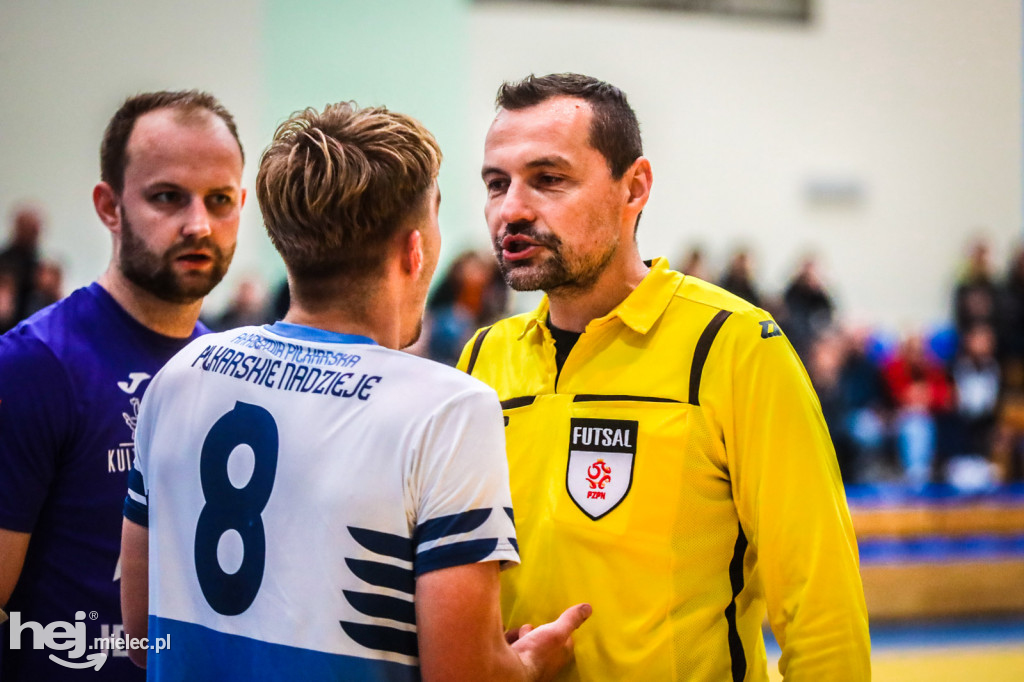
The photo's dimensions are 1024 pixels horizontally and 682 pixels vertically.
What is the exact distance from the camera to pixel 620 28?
11.5m

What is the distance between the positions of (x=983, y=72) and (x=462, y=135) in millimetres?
7348

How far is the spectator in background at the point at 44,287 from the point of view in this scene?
6.70 meters

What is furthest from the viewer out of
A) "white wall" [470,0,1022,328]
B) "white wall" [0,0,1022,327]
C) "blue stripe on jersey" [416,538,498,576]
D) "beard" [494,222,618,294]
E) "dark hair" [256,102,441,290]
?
"white wall" [470,0,1022,328]

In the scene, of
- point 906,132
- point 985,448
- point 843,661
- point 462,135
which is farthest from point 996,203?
point 843,661

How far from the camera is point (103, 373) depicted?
2143 millimetres

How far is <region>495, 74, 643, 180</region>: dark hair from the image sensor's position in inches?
81.4

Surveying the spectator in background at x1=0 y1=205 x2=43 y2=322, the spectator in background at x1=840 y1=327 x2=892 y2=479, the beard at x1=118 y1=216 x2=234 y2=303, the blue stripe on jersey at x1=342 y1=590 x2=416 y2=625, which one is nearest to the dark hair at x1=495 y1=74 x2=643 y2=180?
the beard at x1=118 y1=216 x2=234 y2=303

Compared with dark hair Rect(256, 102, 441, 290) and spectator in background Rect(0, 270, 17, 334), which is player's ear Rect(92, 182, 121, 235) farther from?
spectator in background Rect(0, 270, 17, 334)

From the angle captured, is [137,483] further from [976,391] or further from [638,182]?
[976,391]

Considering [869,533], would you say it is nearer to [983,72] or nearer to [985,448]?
[985,448]

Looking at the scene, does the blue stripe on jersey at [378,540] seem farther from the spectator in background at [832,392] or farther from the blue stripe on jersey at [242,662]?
the spectator in background at [832,392]

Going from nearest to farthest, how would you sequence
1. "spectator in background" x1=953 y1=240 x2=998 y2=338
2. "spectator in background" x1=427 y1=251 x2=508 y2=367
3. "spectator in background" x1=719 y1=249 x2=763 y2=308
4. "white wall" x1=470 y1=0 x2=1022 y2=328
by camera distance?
"spectator in background" x1=427 y1=251 x2=508 y2=367, "spectator in background" x1=719 y1=249 x2=763 y2=308, "spectator in background" x1=953 y1=240 x2=998 y2=338, "white wall" x1=470 y1=0 x2=1022 y2=328

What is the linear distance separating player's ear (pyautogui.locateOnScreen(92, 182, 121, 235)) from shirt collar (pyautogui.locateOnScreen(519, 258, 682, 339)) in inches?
45.1

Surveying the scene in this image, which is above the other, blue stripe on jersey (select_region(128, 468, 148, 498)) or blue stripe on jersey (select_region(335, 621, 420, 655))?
blue stripe on jersey (select_region(128, 468, 148, 498))
